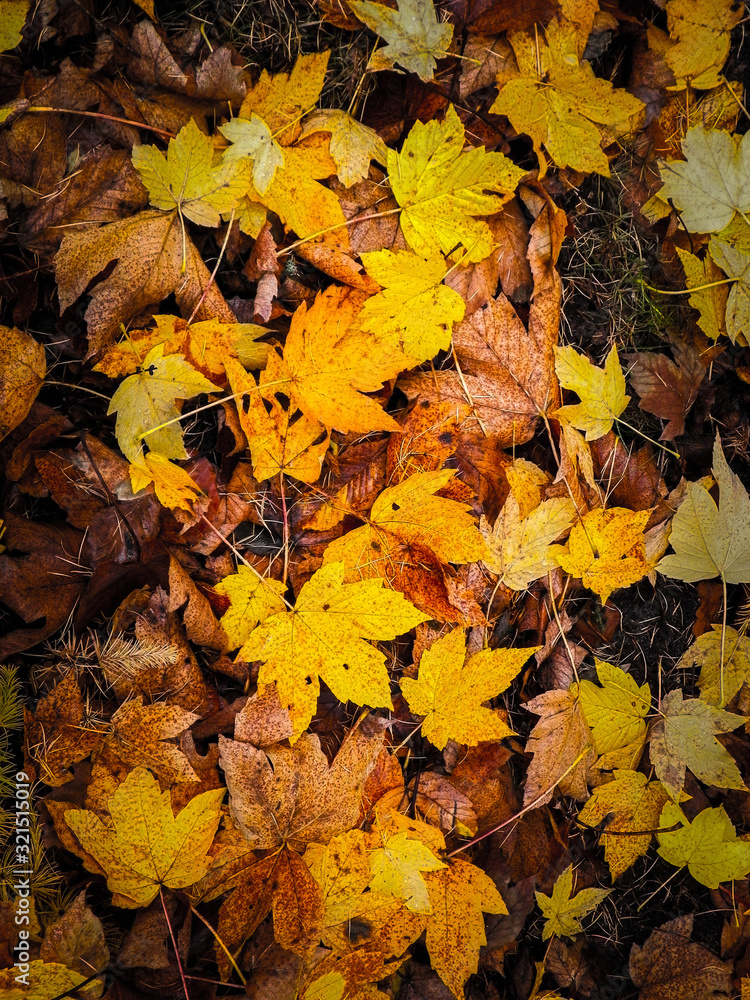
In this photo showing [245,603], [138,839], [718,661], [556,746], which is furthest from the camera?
[718,661]

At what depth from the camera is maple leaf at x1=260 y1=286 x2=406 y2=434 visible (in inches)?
44.3

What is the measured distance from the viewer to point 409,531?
1.17 metres

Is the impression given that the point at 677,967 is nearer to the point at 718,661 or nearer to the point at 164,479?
the point at 718,661

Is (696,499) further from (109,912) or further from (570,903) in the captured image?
(109,912)

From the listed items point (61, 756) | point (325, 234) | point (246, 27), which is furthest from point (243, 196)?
point (61, 756)

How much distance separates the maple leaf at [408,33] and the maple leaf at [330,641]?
96cm

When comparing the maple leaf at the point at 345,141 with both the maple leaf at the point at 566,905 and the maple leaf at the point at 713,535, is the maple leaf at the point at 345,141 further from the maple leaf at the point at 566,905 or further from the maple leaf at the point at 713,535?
the maple leaf at the point at 566,905

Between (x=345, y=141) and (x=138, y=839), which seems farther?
(x=345, y=141)

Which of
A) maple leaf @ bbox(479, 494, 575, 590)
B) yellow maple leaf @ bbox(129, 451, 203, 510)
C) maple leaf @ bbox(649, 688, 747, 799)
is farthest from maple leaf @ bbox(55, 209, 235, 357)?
maple leaf @ bbox(649, 688, 747, 799)

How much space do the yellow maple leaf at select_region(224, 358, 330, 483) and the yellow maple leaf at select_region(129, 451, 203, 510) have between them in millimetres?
137

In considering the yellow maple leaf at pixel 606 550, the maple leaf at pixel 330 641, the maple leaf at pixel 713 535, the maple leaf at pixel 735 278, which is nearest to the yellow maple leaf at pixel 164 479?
the maple leaf at pixel 330 641

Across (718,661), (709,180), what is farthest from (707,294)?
(718,661)

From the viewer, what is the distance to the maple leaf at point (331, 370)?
3.69ft

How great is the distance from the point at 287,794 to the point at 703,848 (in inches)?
36.3
